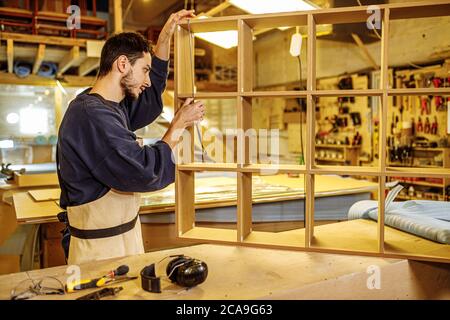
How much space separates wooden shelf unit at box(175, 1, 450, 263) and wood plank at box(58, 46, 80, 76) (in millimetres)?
3229

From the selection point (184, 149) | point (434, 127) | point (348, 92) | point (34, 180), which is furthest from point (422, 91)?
point (434, 127)

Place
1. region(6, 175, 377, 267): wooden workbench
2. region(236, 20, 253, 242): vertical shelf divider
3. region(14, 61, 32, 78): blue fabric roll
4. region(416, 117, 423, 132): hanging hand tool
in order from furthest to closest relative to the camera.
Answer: region(14, 61, 32, 78): blue fabric roll < region(416, 117, 423, 132): hanging hand tool < region(6, 175, 377, 267): wooden workbench < region(236, 20, 253, 242): vertical shelf divider

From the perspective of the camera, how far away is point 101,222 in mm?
1547

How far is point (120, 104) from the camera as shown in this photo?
179 cm

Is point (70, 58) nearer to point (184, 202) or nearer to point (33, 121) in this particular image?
point (33, 121)

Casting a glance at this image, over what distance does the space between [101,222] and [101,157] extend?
26 centimetres

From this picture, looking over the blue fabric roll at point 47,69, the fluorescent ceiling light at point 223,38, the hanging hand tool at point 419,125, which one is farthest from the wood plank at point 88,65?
the hanging hand tool at point 419,125

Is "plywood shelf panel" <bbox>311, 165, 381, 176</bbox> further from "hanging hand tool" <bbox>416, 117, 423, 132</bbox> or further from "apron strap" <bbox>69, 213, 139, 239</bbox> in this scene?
"hanging hand tool" <bbox>416, 117, 423, 132</bbox>

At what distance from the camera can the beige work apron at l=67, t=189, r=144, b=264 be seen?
1542 millimetres

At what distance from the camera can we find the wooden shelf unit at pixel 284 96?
1.54m

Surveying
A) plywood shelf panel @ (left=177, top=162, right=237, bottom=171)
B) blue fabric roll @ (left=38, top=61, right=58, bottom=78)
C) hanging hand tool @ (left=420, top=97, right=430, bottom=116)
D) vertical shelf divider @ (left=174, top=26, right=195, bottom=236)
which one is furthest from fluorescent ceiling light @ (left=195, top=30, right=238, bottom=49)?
blue fabric roll @ (left=38, top=61, right=58, bottom=78)
